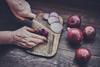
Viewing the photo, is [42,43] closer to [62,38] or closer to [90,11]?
[62,38]

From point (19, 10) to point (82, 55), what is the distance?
40 cm

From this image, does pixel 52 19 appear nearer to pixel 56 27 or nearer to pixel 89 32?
pixel 56 27

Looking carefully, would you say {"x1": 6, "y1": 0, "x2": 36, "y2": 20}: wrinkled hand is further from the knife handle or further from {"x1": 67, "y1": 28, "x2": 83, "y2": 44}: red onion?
{"x1": 67, "y1": 28, "x2": 83, "y2": 44}: red onion

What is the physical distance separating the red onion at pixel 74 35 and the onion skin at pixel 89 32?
0.03m

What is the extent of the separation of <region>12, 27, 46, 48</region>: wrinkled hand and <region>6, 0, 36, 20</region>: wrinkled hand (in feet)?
0.27

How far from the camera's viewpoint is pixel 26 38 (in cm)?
149

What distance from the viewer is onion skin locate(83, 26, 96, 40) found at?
1521 mm

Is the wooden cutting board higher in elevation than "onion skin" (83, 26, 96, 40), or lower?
lower

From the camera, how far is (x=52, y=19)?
1.57 m

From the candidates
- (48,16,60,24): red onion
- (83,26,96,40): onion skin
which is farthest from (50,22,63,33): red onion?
(83,26,96,40): onion skin

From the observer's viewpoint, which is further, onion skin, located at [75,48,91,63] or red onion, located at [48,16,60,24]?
red onion, located at [48,16,60,24]

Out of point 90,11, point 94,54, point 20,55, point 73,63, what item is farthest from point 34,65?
point 90,11

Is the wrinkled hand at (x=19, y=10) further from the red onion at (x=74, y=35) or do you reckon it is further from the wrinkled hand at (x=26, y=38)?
the red onion at (x=74, y=35)

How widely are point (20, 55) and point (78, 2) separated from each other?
1.47 ft
